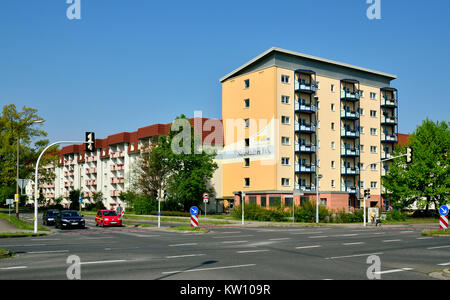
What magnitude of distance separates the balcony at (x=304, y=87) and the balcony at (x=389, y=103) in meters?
15.1

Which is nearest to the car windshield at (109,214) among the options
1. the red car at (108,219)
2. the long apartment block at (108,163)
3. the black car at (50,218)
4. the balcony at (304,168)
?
the red car at (108,219)

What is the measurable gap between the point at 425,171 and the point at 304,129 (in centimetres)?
1584

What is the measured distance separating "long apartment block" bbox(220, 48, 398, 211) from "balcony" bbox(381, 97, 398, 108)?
16 cm

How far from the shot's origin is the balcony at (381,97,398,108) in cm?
6793

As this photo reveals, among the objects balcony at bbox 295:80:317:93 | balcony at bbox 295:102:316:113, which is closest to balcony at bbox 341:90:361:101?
balcony at bbox 295:80:317:93

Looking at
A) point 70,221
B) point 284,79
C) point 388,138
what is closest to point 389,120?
point 388,138

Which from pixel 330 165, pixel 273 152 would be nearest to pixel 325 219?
pixel 273 152

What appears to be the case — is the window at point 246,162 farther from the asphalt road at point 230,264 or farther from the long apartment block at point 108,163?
the asphalt road at point 230,264

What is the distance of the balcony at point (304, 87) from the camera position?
190 feet

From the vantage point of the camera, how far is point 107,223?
37.3 m

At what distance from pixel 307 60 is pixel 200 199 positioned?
23924 millimetres

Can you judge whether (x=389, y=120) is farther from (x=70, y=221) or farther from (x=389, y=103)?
(x=70, y=221)

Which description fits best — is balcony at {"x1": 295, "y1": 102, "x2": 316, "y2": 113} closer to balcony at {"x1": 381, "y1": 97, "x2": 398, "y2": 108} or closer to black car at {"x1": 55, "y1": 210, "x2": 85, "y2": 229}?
balcony at {"x1": 381, "y1": 97, "x2": 398, "y2": 108}
